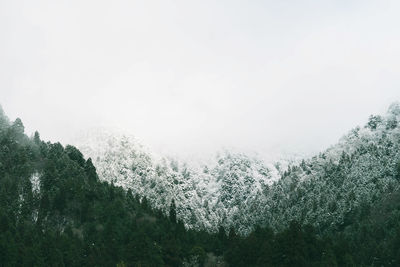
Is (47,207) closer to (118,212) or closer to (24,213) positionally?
(24,213)

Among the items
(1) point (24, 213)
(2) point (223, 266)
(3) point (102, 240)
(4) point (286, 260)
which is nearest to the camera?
(4) point (286, 260)

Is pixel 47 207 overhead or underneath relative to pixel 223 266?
overhead

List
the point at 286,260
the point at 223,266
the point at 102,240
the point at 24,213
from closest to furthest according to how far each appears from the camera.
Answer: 1. the point at 286,260
2. the point at 223,266
3. the point at 102,240
4. the point at 24,213

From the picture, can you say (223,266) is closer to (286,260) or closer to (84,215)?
(286,260)

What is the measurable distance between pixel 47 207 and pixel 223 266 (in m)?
70.5

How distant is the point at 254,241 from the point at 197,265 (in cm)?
1881

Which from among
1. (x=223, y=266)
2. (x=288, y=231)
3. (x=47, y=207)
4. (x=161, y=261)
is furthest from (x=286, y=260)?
(x=47, y=207)

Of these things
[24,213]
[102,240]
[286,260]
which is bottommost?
[286,260]

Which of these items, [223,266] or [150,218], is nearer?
[223,266]

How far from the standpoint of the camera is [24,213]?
192 m

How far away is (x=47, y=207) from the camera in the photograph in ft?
651

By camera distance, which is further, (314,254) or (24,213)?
(24,213)

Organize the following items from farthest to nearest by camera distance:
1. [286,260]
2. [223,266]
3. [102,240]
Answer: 1. [102,240]
2. [223,266]
3. [286,260]

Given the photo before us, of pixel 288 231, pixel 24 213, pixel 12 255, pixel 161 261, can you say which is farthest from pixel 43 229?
pixel 288 231
